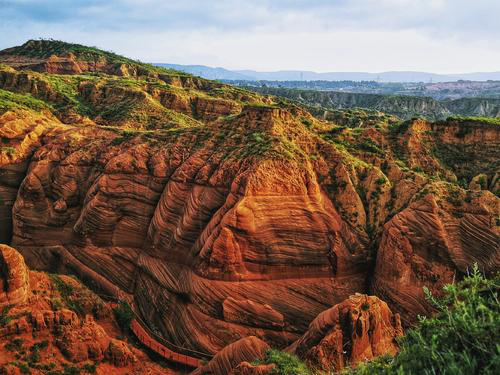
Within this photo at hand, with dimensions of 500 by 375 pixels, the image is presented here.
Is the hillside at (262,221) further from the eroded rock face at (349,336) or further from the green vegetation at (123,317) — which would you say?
the green vegetation at (123,317)

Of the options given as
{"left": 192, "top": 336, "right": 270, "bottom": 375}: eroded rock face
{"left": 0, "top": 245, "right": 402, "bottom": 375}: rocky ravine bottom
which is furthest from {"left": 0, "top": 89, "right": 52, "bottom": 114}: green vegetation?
{"left": 192, "top": 336, "right": 270, "bottom": 375}: eroded rock face

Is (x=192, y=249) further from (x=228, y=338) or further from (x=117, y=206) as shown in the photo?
(x=117, y=206)

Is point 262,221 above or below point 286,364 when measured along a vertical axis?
above

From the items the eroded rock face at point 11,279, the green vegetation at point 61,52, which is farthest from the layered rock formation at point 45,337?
the green vegetation at point 61,52

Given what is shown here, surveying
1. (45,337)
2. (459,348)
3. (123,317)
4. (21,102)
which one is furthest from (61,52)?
(459,348)

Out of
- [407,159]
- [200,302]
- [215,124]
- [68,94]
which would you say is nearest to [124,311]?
[200,302]

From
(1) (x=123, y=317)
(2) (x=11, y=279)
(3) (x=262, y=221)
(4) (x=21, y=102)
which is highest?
(4) (x=21, y=102)

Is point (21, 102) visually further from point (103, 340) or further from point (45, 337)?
point (103, 340)
